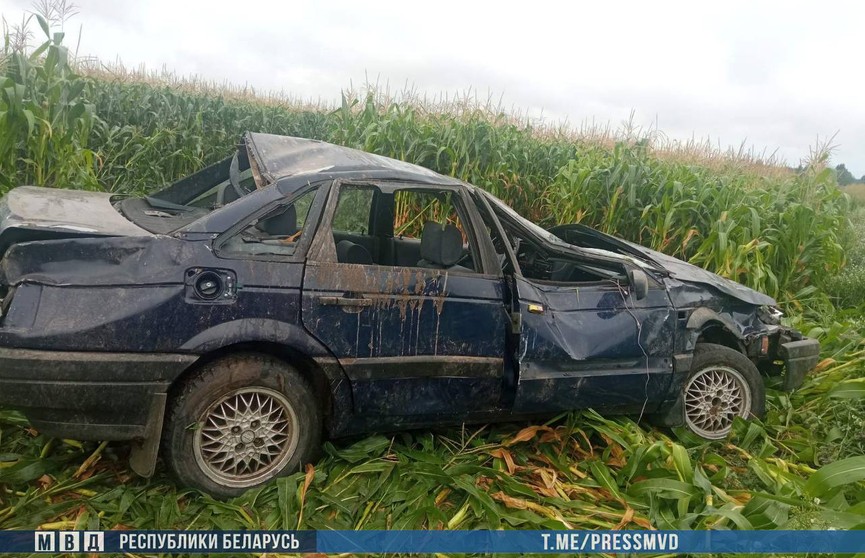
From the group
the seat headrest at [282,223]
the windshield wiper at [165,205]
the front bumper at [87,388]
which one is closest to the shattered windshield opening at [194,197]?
the windshield wiper at [165,205]

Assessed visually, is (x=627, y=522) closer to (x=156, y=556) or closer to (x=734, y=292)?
(x=734, y=292)

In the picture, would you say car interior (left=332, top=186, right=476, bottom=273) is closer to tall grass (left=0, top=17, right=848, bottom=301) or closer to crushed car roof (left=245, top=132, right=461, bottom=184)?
crushed car roof (left=245, top=132, right=461, bottom=184)

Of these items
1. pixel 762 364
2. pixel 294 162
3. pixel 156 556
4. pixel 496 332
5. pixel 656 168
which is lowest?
pixel 156 556

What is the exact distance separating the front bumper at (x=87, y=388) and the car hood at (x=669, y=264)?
2.93m

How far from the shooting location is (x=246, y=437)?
2.96m

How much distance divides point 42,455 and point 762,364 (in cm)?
463

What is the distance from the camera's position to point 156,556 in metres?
2.65

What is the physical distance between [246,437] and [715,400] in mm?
2972

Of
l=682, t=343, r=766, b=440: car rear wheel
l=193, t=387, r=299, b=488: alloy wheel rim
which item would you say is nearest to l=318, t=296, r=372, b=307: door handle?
l=193, t=387, r=299, b=488: alloy wheel rim

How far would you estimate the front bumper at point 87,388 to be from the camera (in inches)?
99.8

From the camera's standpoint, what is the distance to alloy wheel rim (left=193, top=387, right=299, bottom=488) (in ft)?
9.53

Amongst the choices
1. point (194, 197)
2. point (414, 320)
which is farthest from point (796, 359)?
point (194, 197)

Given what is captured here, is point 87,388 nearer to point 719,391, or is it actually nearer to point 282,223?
point 282,223

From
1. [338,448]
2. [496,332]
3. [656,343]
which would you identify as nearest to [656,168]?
[656,343]
